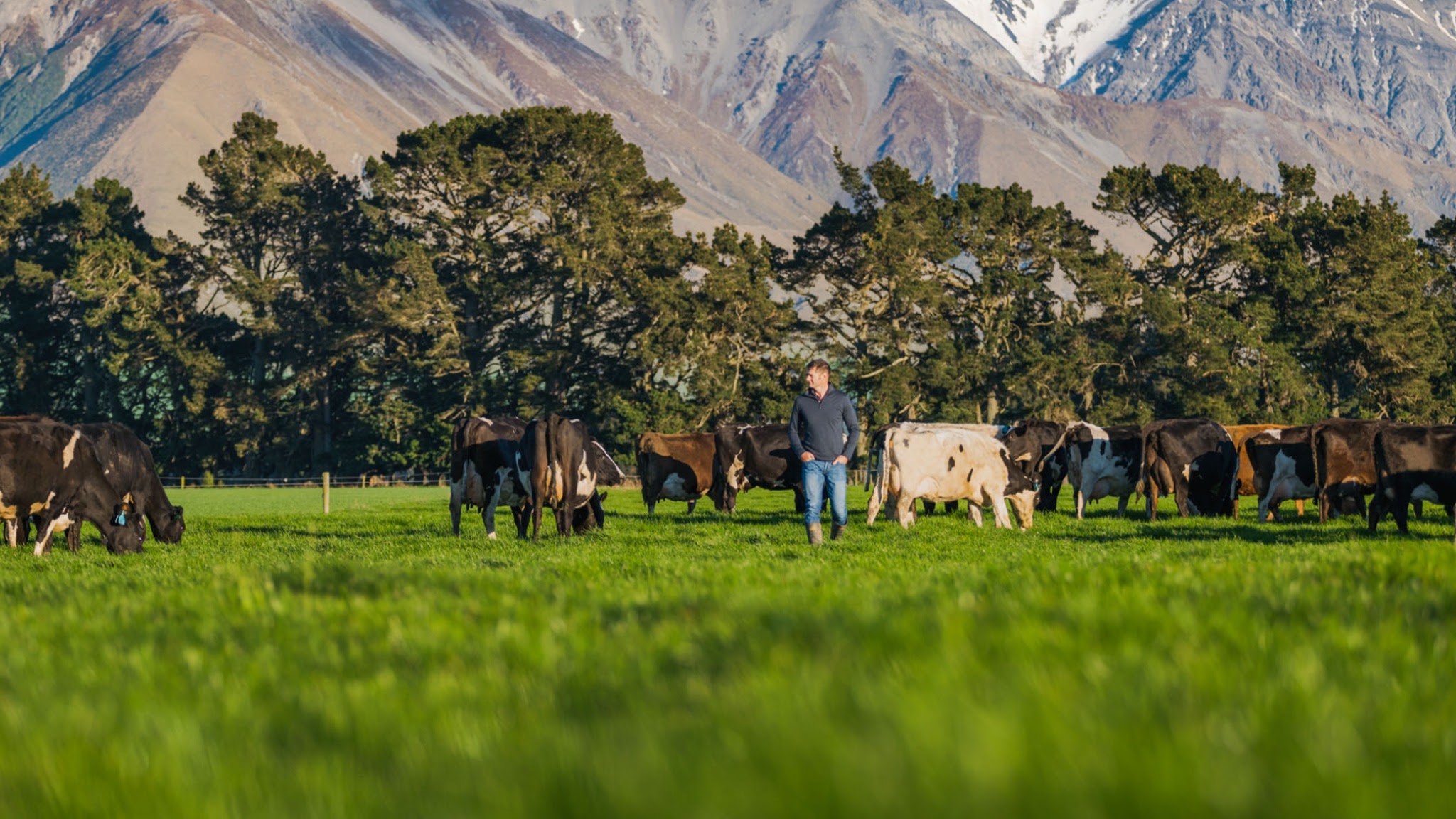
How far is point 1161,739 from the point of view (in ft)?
9.00

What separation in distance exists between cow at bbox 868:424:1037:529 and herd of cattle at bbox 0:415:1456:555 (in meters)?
0.02

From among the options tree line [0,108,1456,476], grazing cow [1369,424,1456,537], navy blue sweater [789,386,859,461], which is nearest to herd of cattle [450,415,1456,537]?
grazing cow [1369,424,1456,537]

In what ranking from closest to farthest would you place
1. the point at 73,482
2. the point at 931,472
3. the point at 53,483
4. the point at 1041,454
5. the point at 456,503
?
1. the point at 53,483
2. the point at 73,482
3. the point at 931,472
4. the point at 456,503
5. the point at 1041,454

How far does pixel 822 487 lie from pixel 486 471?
249 inches

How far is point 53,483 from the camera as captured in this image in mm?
17000

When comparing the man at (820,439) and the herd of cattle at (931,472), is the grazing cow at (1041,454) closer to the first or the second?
the herd of cattle at (931,472)

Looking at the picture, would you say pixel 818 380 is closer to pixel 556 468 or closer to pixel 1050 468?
pixel 556 468

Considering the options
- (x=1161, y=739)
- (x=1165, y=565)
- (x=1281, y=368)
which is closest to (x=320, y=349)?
(x=1281, y=368)

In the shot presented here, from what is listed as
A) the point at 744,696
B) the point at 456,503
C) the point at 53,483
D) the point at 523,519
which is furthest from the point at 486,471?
the point at 744,696

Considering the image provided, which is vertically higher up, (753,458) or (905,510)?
(753,458)

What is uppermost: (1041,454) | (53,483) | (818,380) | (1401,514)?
(818,380)

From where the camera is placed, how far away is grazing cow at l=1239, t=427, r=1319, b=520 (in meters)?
23.0

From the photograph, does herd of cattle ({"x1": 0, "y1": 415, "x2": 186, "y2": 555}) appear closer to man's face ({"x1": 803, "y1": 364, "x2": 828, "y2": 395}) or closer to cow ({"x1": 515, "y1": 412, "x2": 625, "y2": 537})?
cow ({"x1": 515, "y1": 412, "x2": 625, "y2": 537})

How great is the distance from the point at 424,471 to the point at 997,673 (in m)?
68.3
